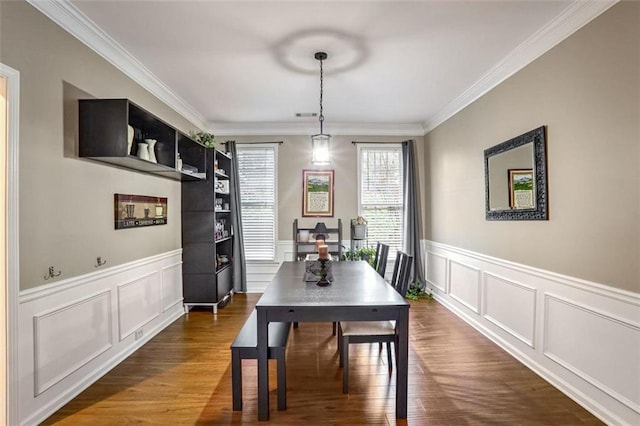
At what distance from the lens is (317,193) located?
540cm

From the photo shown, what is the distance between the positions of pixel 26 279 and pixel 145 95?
2146 mm

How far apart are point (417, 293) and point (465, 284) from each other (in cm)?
124

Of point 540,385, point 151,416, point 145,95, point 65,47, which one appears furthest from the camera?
point 145,95

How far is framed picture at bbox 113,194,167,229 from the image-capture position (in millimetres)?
2939

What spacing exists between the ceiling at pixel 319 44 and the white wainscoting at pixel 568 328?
1.87 metres

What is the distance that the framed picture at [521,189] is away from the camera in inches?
112

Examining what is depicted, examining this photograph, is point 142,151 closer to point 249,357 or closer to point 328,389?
point 249,357

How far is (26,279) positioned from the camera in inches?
79.4

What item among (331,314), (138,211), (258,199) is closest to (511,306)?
(331,314)

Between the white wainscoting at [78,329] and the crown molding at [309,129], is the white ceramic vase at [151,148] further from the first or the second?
the crown molding at [309,129]

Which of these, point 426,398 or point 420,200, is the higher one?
point 420,200

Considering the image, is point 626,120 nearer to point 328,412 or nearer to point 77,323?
point 328,412

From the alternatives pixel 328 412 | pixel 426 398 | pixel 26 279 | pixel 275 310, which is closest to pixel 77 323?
pixel 26 279

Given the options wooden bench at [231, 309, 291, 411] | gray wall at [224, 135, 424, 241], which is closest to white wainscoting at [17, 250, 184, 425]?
wooden bench at [231, 309, 291, 411]
